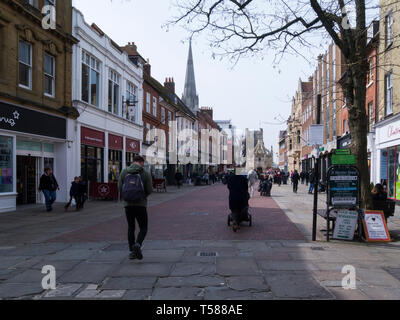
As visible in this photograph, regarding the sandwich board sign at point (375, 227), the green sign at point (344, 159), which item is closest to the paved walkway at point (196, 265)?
the sandwich board sign at point (375, 227)

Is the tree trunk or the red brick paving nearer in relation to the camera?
the red brick paving

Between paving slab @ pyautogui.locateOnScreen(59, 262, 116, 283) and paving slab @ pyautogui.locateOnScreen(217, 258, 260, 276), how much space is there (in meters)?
1.73

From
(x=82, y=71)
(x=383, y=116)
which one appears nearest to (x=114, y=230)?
(x=82, y=71)

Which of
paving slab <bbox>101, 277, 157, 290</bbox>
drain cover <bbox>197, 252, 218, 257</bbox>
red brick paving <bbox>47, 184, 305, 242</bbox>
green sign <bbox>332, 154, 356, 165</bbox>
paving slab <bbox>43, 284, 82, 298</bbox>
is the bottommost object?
red brick paving <bbox>47, 184, 305, 242</bbox>

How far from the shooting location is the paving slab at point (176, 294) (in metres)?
4.48

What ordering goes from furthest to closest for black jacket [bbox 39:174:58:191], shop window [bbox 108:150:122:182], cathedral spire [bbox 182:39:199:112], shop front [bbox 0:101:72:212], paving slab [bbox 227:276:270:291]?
cathedral spire [bbox 182:39:199:112] < shop window [bbox 108:150:122:182] < black jacket [bbox 39:174:58:191] < shop front [bbox 0:101:72:212] < paving slab [bbox 227:276:270:291]

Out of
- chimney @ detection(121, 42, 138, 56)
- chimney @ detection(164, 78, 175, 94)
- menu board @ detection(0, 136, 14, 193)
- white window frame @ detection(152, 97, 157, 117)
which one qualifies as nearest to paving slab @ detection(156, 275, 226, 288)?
menu board @ detection(0, 136, 14, 193)

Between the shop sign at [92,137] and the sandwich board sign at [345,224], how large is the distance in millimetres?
14760

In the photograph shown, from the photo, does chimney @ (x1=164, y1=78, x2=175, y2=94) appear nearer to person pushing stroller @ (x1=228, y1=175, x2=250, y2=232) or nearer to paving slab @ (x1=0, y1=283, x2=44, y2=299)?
person pushing stroller @ (x1=228, y1=175, x2=250, y2=232)

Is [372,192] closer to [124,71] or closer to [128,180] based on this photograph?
[128,180]

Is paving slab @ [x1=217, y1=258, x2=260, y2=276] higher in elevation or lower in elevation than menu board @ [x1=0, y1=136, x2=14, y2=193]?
lower

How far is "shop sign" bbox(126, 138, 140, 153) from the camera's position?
88.7 ft

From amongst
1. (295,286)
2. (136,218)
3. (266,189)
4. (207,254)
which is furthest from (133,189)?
(266,189)
